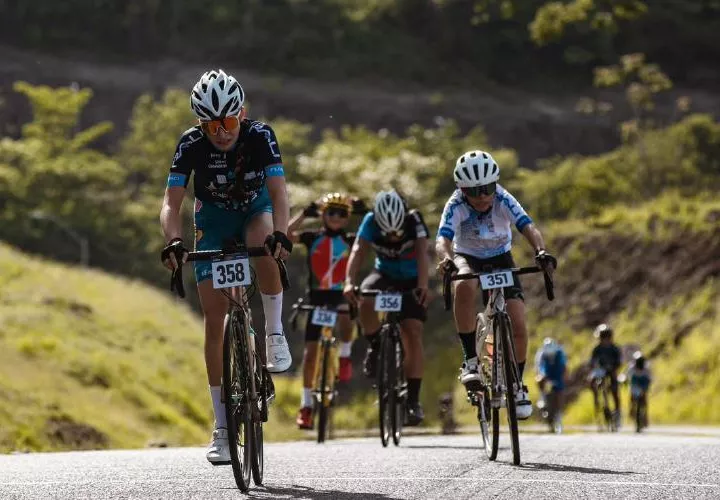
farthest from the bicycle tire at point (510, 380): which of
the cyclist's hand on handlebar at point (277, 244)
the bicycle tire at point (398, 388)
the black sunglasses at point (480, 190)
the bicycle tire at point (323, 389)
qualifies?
the bicycle tire at point (323, 389)

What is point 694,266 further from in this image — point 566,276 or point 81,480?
point 81,480

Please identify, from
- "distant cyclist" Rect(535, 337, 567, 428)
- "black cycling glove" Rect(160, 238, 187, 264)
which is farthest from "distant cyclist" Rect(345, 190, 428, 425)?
"distant cyclist" Rect(535, 337, 567, 428)

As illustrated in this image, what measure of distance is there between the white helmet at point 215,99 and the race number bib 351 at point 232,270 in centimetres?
84

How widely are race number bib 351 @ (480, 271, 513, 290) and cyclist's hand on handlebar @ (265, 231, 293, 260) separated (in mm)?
2668

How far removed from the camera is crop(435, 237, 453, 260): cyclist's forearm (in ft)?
35.5

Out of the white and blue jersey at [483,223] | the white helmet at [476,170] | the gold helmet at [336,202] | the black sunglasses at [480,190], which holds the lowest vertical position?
the white and blue jersey at [483,223]

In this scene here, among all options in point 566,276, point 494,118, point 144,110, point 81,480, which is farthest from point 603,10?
point 494,118

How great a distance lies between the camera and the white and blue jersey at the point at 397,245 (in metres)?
14.0

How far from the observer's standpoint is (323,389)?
1543 cm

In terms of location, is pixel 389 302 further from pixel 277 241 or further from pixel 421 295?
pixel 277 241

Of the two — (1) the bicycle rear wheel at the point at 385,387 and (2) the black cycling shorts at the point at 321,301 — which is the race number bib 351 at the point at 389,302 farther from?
(2) the black cycling shorts at the point at 321,301

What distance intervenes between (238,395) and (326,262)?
281 inches

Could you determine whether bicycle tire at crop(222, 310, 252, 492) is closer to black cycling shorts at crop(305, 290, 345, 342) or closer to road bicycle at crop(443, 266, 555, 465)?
road bicycle at crop(443, 266, 555, 465)

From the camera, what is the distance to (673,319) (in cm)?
4491
